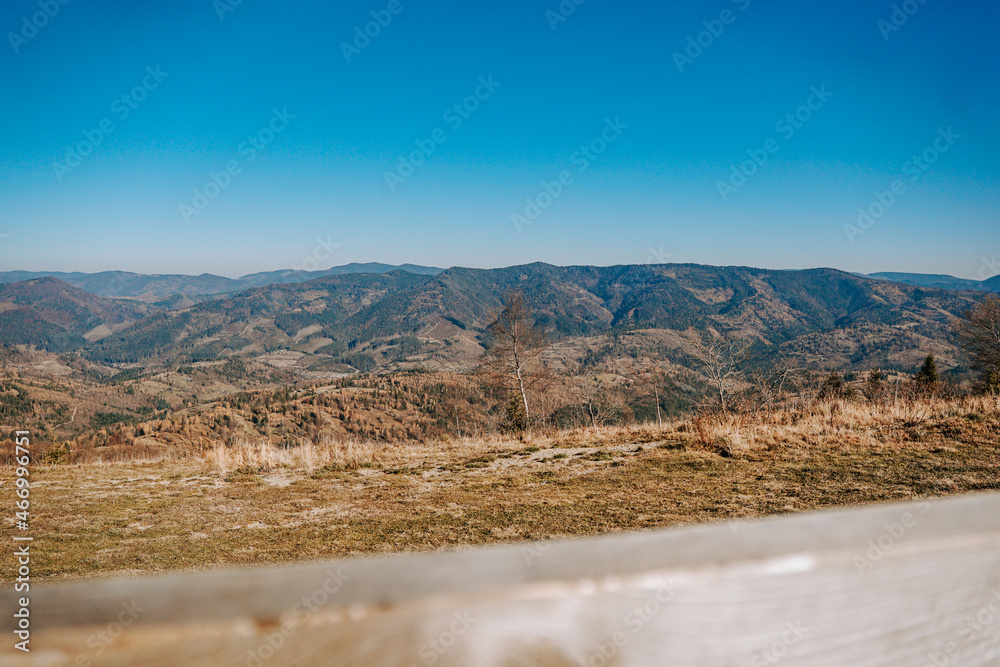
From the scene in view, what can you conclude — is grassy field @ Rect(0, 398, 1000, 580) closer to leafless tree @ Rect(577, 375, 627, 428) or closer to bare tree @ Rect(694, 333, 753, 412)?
leafless tree @ Rect(577, 375, 627, 428)

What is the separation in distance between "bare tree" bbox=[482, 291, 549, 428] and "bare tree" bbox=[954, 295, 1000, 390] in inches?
1156

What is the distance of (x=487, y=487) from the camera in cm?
847

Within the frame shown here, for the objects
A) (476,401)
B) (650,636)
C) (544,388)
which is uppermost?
(650,636)

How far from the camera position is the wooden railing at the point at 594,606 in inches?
21.6

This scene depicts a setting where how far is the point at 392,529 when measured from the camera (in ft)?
20.8

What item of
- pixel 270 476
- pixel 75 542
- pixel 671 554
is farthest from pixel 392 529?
pixel 671 554

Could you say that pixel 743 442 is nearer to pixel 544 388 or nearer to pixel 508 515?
pixel 508 515

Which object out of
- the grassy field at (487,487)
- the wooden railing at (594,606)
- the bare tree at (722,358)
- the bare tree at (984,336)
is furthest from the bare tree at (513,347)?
the bare tree at (984,336)

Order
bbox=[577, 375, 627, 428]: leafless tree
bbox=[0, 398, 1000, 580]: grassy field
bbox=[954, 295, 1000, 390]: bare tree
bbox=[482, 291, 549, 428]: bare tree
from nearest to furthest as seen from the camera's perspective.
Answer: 1. bbox=[0, 398, 1000, 580]: grassy field
2. bbox=[482, 291, 549, 428]: bare tree
3. bbox=[577, 375, 627, 428]: leafless tree
4. bbox=[954, 295, 1000, 390]: bare tree

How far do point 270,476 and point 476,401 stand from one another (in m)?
107

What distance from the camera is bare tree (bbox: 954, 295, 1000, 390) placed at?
32094 millimetres

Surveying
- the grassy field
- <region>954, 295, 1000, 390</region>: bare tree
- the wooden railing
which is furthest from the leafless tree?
<region>954, 295, 1000, 390</region>: bare tree

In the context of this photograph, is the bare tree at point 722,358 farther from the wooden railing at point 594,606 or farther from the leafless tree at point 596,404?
the wooden railing at point 594,606

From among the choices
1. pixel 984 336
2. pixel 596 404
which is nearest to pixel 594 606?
pixel 984 336
